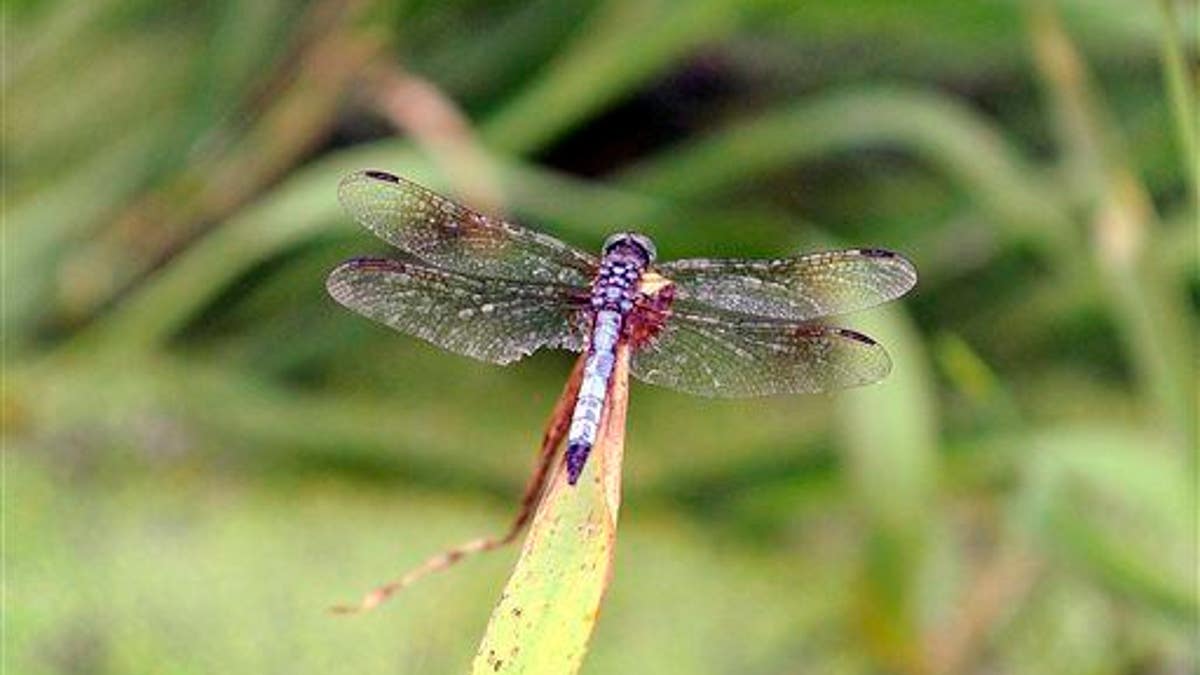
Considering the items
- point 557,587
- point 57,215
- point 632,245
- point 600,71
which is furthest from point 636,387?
point 557,587

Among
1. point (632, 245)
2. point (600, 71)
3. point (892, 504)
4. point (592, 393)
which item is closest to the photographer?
point (592, 393)

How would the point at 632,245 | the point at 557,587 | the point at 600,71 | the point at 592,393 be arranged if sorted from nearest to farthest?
the point at 557,587
the point at 592,393
the point at 632,245
the point at 600,71

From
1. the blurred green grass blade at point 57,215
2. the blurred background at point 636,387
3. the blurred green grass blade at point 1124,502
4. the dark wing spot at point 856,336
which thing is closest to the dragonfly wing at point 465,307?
the dark wing spot at point 856,336

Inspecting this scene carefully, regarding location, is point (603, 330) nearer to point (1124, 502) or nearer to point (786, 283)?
point (786, 283)

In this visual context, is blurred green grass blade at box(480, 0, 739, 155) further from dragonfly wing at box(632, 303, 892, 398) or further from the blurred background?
dragonfly wing at box(632, 303, 892, 398)

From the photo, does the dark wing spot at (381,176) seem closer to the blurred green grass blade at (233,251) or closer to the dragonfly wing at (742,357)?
the dragonfly wing at (742,357)

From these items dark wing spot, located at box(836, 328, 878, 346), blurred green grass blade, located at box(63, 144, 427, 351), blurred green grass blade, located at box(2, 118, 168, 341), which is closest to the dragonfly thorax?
dark wing spot, located at box(836, 328, 878, 346)
